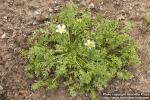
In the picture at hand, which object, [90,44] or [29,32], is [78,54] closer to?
[90,44]

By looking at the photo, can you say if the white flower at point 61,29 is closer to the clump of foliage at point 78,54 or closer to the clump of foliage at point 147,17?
the clump of foliage at point 78,54

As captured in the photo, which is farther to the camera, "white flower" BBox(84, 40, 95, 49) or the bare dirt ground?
the bare dirt ground

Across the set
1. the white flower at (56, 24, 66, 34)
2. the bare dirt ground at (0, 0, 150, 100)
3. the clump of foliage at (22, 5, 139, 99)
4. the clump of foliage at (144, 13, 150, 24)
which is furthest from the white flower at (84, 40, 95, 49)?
the clump of foliage at (144, 13, 150, 24)

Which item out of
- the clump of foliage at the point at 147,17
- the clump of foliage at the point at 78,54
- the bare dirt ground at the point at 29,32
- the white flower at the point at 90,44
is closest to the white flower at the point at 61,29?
the clump of foliage at the point at 78,54

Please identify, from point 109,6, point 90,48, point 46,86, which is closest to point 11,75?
point 46,86

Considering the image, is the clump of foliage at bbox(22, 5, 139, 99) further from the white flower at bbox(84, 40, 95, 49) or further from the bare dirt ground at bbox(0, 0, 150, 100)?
the bare dirt ground at bbox(0, 0, 150, 100)
